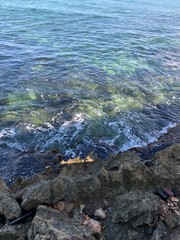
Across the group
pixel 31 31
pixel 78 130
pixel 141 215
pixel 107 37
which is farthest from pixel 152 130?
pixel 31 31

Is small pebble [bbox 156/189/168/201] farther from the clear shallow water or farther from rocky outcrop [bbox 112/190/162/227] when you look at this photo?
the clear shallow water

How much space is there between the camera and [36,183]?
1016 cm

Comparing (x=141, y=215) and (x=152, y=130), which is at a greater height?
(x=141, y=215)

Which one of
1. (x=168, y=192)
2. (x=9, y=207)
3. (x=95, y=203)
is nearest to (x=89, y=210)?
(x=95, y=203)

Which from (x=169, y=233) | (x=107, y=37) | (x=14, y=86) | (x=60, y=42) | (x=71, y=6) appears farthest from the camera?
(x=71, y=6)

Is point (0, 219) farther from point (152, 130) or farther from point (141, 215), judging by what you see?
point (152, 130)

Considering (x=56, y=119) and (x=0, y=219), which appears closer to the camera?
(x=0, y=219)

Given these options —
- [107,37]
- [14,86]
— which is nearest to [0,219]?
[14,86]

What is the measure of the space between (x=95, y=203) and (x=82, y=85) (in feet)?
37.9

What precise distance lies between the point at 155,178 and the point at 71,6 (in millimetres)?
44055

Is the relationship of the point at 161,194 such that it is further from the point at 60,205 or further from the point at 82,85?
the point at 82,85

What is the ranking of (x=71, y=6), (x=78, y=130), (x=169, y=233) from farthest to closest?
(x=71, y=6)
(x=78, y=130)
(x=169, y=233)

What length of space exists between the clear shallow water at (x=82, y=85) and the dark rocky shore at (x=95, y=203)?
2571 millimetres

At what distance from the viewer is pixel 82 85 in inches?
782
